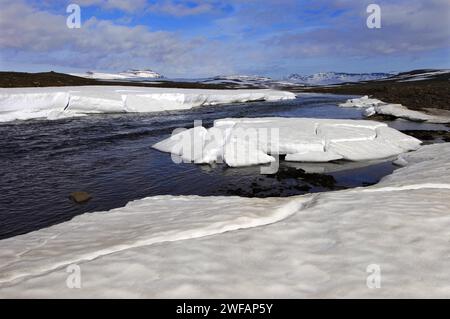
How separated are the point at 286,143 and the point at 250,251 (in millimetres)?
10301

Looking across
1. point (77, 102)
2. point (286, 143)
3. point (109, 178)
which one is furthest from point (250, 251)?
point (77, 102)

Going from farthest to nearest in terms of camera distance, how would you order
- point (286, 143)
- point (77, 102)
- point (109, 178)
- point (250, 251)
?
point (77, 102), point (286, 143), point (109, 178), point (250, 251)

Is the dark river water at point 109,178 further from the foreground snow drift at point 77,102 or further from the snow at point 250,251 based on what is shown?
the foreground snow drift at point 77,102

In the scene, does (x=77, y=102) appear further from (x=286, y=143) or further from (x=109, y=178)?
(x=286, y=143)

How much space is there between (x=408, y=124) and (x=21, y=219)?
22.4m

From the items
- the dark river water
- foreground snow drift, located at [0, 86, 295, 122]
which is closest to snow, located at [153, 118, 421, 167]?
the dark river water

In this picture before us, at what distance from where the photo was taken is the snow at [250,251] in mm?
3396

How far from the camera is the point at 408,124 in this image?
77.5ft

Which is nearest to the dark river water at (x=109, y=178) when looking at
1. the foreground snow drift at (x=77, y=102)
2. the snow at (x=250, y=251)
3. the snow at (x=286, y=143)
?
the snow at (x=286, y=143)

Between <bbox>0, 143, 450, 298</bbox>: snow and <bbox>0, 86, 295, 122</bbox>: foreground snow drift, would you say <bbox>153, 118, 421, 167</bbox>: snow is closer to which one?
<bbox>0, 143, 450, 298</bbox>: snow

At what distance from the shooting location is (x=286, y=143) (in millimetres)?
14141

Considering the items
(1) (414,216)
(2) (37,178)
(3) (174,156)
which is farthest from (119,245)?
(3) (174,156)

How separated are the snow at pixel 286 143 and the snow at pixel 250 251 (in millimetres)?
7101

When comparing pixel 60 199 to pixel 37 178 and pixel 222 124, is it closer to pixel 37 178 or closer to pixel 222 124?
pixel 37 178
